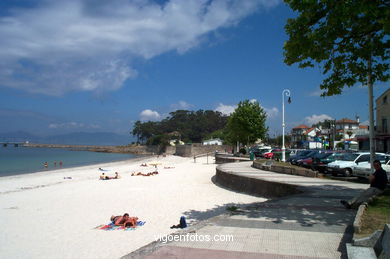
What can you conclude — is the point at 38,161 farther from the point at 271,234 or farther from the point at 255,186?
the point at 271,234

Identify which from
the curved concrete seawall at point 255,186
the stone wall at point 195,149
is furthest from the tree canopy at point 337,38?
the stone wall at point 195,149

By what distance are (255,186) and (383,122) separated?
33.4m

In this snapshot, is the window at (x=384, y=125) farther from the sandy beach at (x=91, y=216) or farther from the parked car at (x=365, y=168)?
the sandy beach at (x=91, y=216)

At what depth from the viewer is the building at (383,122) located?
3922 cm

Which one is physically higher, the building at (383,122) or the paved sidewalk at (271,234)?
the building at (383,122)

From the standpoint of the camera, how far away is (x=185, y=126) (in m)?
135

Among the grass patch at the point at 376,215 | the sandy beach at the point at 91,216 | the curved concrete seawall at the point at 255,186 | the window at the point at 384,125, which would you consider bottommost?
the sandy beach at the point at 91,216

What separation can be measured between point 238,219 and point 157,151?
97861mm

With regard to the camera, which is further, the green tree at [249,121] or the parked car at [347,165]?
the green tree at [249,121]

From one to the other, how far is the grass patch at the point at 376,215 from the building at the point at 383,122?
35910 millimetres

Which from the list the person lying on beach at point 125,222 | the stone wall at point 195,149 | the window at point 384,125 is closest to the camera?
the person lying on beach at point 125,222

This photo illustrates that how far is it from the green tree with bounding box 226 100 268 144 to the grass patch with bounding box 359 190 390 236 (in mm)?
38402

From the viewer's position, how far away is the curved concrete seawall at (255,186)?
13.2m

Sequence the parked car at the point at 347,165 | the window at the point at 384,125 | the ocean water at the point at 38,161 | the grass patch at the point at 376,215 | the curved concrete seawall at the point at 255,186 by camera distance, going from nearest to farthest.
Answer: the grass patch at the point at 376,215, the curved concrete seawall at the point at 255,186, the parked car at the point at 347,165, the window at the point at 384,125, the ocean water at the point at 38,161
